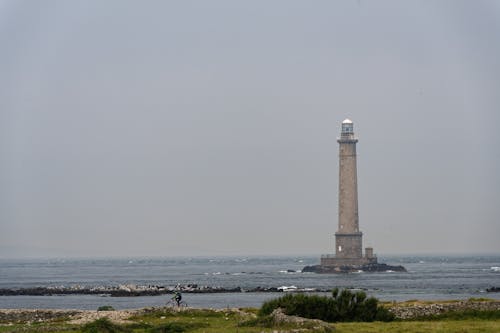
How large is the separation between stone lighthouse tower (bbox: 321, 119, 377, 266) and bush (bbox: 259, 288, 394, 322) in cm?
9128

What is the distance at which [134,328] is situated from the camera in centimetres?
4141

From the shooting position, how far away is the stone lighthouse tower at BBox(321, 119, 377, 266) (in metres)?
137

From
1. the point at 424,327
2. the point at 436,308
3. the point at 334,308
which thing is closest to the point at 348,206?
the point at 436,308

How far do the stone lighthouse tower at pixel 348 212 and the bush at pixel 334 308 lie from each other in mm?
91277

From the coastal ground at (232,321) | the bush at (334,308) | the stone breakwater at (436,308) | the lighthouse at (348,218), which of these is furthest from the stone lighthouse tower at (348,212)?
the bush at (334,308)

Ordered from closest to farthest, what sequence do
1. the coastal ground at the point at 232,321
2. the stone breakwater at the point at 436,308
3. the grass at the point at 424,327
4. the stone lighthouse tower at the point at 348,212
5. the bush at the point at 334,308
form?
1. the grass at the point at 424,327
2. the coastal ground at the point at 232,321
3. the bush at the point at 334,308
4. the stone breakwater at the point at 436,308
5. the stone lighthouse tower at the point at 348,212

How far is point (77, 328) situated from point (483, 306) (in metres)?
17.7

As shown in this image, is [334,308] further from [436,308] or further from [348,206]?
[348,206]

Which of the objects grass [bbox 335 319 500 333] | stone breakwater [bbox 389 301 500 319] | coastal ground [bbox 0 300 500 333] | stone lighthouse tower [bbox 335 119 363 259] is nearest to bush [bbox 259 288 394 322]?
coastal ground [bbox 0 300 500 333]

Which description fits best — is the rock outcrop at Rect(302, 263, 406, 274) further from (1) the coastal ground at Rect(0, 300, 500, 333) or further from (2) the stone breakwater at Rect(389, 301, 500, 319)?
(2) the stone breakwater at Rect(389, 301, 500, 319)

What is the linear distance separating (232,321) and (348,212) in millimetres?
93388

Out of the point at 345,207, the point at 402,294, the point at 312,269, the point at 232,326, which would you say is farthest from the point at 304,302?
the point at 312,269

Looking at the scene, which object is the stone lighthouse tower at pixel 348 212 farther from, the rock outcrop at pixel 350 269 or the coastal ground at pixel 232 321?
the coastal ground at pixel 232 321

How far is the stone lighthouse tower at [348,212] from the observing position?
136625mm
